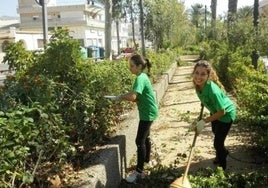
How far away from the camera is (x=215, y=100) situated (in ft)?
15.3

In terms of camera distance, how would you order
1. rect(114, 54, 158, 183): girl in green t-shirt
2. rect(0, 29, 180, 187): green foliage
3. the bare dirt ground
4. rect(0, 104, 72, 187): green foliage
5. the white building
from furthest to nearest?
1. the white building
2. the bare dirt ground
3. rect(114, 54, 158, 183): girl in green t-shirt
4. rect(0, 29, 180, 187): green foliage
5. rect(0, 104, 72, 187): green foliage

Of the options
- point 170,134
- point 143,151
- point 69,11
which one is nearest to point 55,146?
point 143,151

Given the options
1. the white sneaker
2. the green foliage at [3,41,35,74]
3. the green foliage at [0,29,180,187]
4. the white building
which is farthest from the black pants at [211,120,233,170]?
the white building

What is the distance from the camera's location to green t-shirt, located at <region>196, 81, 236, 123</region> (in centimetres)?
465

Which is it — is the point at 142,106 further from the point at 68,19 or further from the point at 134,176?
the point at 68,19

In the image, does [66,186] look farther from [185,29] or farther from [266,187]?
[185,29]

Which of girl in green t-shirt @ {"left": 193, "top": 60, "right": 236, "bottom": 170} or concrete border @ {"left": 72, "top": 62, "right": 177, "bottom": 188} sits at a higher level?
girl in green t-shirt @ {"left": 193, "top": 60, "right": 236, "bottom": 170}

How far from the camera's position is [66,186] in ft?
12.6

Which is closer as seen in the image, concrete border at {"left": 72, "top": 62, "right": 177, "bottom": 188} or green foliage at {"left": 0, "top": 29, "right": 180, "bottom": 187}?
green foliage at {"left": 0, "top": 29, "right": 180, "bottom": 187}

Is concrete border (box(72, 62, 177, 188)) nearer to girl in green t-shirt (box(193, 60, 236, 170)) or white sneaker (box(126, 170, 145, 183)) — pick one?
white sneaker (box(126, 170, 145, 183))

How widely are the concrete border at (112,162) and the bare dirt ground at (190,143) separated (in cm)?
49

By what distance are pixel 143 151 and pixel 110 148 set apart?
451 millimetres

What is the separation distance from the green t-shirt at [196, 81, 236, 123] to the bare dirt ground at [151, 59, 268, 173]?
838 mm

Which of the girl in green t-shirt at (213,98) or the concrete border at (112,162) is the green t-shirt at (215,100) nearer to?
the girl in green t-shirt at (213,98)
